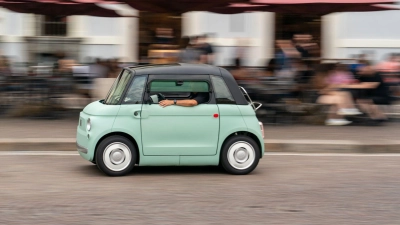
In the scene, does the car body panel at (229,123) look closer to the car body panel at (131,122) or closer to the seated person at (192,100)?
the seated person at (192,100)

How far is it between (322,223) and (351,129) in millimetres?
6813

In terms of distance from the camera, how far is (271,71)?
14.4m

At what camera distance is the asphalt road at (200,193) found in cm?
679

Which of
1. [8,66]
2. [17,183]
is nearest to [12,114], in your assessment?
[8,66]

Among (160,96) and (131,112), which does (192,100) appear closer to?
Result: (160,96)

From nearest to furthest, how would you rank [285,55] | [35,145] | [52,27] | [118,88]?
[118,88], [35,145], [285,55], [52,27]

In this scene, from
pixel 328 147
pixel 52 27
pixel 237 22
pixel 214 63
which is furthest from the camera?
pixel 52 27

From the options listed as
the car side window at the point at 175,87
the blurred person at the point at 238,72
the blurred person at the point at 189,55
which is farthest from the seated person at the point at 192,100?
the blurred person at the point at 189,55

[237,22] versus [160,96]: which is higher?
[237,22]

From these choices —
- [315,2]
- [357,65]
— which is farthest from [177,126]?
[357,65]

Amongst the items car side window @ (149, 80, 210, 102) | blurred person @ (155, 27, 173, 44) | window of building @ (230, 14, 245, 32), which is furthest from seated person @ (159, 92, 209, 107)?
window of building @ (230, 14, 245, 32)

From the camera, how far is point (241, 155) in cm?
888

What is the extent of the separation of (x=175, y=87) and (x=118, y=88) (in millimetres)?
718

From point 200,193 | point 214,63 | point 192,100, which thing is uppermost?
point 214,63
